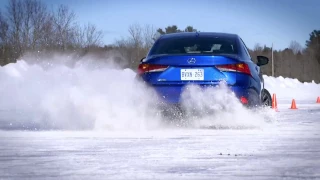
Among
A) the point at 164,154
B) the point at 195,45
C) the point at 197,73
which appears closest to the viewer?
the point at 164,154

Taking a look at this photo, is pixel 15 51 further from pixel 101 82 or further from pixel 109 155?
pixel 109 155

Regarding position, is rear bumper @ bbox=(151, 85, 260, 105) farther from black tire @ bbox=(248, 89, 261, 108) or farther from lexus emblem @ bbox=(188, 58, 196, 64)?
lexus emblem @ bbox=(188, 58, 196, 64)

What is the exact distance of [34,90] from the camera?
2155 cm

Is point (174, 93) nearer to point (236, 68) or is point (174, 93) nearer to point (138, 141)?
point (236, 68)

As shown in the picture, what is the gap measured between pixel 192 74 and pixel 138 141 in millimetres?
1626

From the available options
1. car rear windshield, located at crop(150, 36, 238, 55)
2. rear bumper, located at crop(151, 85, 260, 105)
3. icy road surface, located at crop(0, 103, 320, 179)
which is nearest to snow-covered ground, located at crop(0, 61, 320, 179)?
icy road surface, located at crop(0, 103, 320, 179)

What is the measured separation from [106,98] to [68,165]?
4021mm

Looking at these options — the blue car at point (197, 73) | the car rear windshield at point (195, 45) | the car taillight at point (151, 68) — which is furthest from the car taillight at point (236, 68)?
the car taillight at point (151, 68)

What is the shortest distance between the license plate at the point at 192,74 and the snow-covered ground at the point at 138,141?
0.23m

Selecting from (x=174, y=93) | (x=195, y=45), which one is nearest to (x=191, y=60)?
(x=174, y=93)

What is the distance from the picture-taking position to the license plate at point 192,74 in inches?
328

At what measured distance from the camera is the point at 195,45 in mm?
9188

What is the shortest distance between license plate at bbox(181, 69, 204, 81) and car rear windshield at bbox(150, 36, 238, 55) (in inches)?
27.2

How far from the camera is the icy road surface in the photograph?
484 centimetres
